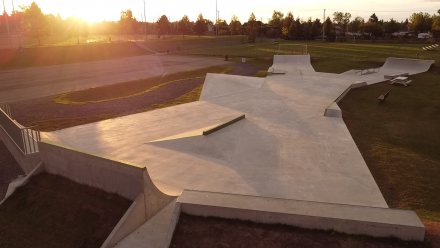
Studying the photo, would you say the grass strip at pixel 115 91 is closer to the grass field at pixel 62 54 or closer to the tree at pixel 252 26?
the grass field at pixel 62 54

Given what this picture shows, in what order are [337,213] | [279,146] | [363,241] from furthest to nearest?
[279,146]
[337,213]
[363,241]

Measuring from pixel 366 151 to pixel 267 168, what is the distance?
16.8ft

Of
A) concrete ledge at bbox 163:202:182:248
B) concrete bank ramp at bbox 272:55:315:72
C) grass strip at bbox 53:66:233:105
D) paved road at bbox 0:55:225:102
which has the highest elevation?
concrete bank ramp at bbox 272:55:315:72

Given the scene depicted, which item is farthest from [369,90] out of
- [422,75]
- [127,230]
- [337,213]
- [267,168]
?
[127,230]

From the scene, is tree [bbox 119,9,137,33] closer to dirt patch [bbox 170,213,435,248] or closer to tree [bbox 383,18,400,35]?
tree [bbox 383,18,400,35]

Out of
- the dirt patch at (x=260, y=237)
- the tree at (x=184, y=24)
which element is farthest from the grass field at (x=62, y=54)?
the tree at (x=184, y=24)

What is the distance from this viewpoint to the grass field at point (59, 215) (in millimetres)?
7043

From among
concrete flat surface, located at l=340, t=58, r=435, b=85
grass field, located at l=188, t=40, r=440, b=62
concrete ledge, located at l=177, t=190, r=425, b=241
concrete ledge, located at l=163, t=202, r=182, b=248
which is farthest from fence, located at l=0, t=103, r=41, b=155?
grass field, located at l=188, t=40, r=440, b=62

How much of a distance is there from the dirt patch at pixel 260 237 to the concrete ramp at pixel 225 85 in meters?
13.5

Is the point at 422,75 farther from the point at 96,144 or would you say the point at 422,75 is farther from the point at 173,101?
the point at 96,144

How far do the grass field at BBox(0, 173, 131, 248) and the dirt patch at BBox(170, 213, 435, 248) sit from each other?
1932 mm

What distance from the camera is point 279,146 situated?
12375 mm

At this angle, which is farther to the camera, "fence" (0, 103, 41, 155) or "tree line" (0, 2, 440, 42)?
"tree line" (0, 2, 440, 42)

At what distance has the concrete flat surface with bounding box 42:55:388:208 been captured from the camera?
9266mm
